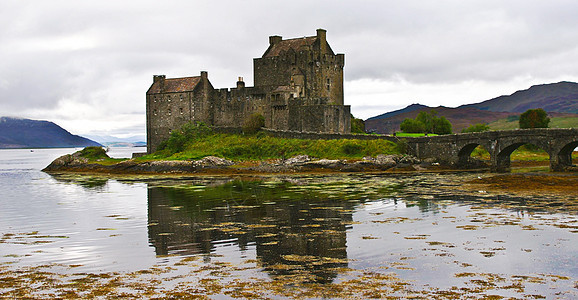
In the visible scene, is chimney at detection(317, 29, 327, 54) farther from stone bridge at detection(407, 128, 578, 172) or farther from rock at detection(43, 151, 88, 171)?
rock at detection(43, 151, 88, 171)

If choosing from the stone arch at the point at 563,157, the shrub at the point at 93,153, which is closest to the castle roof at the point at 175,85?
the shrub at the point at 93,153

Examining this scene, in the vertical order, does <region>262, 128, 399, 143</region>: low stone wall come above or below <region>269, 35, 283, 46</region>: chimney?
below

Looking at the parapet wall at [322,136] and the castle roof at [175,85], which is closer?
the parapet wall at [322,136]

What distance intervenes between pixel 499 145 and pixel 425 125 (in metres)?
33.1

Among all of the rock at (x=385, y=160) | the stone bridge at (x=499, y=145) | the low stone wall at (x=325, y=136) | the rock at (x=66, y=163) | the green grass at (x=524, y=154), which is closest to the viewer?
the stone bridge at (x=499, y=145)

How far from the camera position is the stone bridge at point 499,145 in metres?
46.8

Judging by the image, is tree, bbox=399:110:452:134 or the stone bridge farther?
tree, bbox=399:110:452:134

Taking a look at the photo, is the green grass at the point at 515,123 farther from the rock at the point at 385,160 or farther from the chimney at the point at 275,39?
the rock at the point at 385,160

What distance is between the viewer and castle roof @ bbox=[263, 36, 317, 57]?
6744 centimetres

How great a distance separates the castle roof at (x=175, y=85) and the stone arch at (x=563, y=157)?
1560 inches

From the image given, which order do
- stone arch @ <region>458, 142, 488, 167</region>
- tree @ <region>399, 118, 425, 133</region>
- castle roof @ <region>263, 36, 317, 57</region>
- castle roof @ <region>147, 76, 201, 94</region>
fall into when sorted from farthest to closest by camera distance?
tree @ <region>399, 118, 425, 133</region>, castle roof @ <region>147, 76, 201, 94</region>, castle roof @ <region>263, 36, 317, 57</region>, stone arch @ <region>458, 142, 488, 167</region>

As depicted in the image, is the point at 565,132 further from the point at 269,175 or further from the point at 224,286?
the point at 224,286

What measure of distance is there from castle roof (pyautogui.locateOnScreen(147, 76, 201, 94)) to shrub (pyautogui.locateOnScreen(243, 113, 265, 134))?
8.45 metres

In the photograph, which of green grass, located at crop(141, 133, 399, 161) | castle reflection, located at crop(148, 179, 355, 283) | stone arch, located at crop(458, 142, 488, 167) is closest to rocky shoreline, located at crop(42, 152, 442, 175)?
green grass, located at crop(141, 133, 399, 161)
